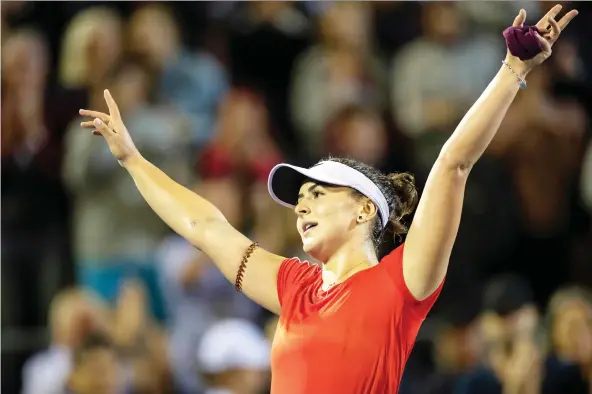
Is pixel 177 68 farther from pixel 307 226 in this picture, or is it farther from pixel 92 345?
pixel 307 226

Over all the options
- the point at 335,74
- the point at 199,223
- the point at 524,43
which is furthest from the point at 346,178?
the point at 335,74

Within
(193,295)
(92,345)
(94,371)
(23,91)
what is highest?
(23,91)

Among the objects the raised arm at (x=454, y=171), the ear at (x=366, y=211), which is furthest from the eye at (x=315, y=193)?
the raised arm at (x=454, y=171)

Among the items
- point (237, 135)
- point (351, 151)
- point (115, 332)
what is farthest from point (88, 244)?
point (351, 151)

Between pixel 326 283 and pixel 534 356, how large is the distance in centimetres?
283

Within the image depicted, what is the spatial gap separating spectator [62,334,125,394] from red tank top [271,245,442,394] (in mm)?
2977

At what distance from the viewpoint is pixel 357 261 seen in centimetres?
311

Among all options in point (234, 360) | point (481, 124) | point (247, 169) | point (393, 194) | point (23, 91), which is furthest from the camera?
point (23, 91)

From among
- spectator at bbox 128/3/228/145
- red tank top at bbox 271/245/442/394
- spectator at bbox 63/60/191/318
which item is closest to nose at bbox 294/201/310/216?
red tank top at bbox 271/245/442/394

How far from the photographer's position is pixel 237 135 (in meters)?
6.60

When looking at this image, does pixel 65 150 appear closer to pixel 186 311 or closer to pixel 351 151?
pixel 186 311

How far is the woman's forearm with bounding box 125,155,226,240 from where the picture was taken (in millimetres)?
3430

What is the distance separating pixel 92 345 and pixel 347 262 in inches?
123

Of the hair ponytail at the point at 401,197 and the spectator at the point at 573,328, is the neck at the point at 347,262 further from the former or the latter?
the spectator at the point at 573,328
